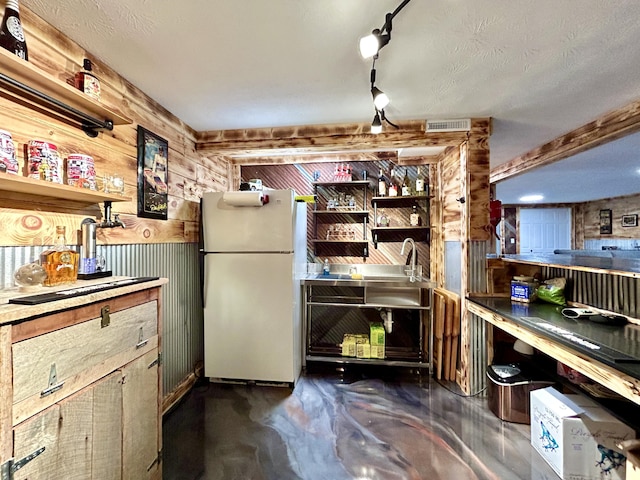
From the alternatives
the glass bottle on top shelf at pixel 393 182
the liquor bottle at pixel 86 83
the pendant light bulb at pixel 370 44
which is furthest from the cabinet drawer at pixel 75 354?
the glass bottle on top shelf at pixel 393 182

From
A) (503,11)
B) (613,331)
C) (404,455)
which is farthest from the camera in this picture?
(404,455)

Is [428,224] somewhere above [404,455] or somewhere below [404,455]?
above

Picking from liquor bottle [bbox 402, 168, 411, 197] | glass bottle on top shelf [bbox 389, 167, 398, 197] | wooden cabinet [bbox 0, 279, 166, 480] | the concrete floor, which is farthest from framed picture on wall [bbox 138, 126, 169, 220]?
liquor bottle [bbox 402, 168, 411, 197]

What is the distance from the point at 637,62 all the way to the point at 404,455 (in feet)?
8.63

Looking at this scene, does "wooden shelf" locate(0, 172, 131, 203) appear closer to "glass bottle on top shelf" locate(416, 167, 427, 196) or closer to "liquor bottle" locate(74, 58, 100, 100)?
"liquor bottle" locate(74, 58, 100, 100)

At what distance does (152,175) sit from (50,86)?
0.88 metres

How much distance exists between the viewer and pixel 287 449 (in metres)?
1.84

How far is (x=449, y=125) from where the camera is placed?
2.35 m

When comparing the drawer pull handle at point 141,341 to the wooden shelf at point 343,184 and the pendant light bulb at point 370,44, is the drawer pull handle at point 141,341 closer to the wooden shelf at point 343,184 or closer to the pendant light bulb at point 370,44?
the pendant light bulb at point 370,44

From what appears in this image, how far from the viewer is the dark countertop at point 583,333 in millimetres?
1173

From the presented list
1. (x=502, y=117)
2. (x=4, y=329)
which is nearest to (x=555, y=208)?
(x=502, y=117)

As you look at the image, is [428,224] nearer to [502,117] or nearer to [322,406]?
[502,117]

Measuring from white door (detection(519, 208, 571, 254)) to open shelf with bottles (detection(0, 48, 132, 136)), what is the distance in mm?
8502

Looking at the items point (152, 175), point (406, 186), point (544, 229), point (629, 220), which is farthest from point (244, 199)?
point (629, 220)
